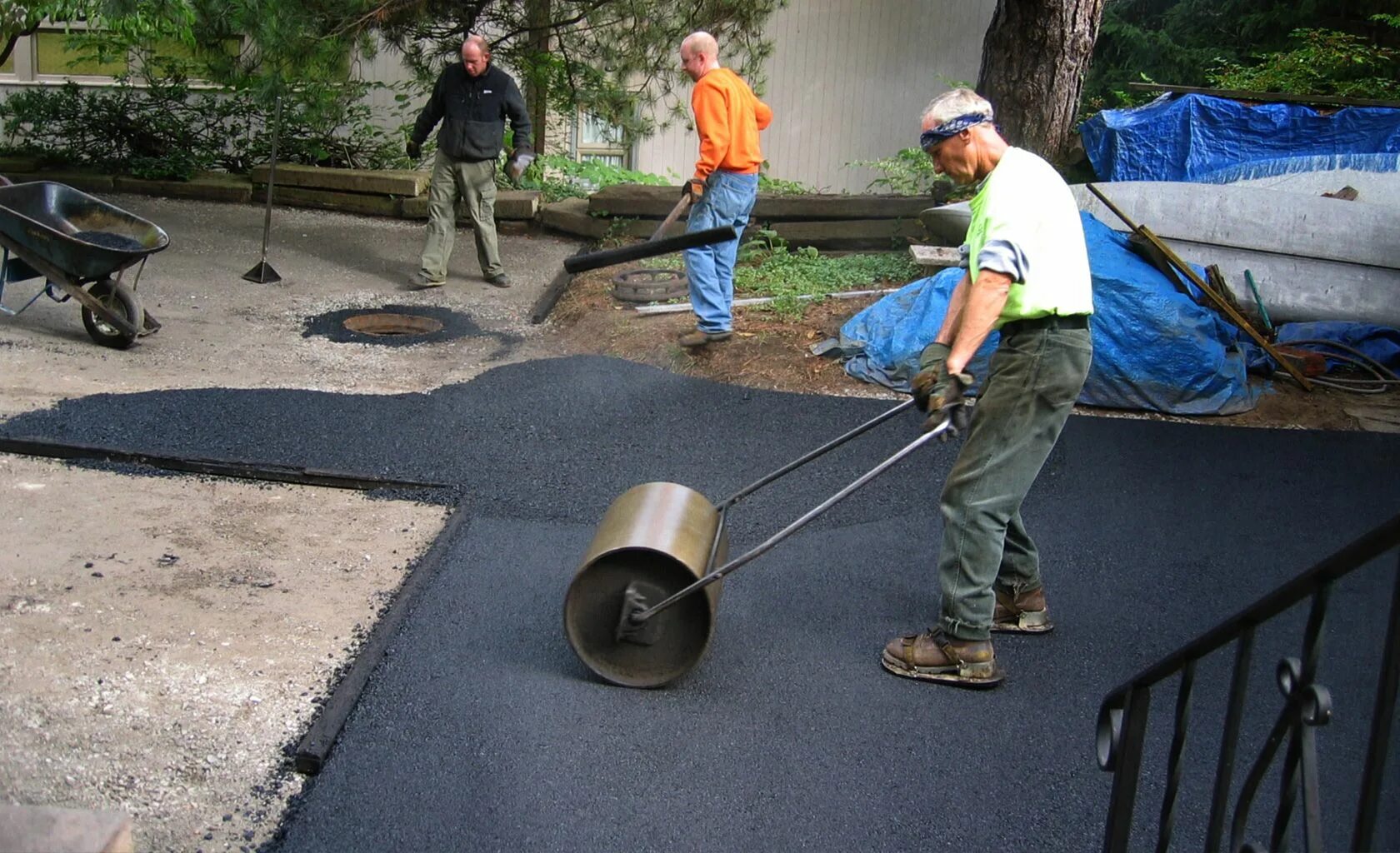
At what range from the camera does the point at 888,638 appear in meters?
4.18

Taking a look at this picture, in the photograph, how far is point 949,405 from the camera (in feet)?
11.4

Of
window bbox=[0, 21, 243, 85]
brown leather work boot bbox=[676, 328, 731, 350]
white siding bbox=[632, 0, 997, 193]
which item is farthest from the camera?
white siding bbox=[632, 0, 997, 193]

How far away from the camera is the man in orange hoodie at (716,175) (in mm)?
7074

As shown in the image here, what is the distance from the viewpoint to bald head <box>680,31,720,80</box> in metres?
7.15

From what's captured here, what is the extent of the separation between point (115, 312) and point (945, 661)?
5.58m

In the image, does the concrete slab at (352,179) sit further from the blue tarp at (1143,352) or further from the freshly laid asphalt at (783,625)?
the blue tarp at (1143,352)

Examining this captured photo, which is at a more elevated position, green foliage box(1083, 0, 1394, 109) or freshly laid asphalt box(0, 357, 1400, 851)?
green foliage box(1083, 0, 1394, 109)

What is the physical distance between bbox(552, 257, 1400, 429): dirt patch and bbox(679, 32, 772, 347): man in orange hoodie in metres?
0.23

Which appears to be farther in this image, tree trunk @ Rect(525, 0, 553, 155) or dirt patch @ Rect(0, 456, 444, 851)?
tree trunk @ Rect(525, 0, 553, 155)

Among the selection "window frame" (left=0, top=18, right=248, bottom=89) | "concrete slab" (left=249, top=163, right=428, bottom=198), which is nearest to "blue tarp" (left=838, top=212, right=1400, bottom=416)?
"concrete slab" (left=249, top=163, right=428, bottom=198)

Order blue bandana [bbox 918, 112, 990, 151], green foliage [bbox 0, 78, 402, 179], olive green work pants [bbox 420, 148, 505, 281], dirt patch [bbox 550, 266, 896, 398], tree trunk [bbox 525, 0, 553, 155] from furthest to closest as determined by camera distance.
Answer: green foliage [bbox 0, 78, 402, 179] < tree trunk [bbox 525, 0, 553, 155] < olive green work pants [bbox 420, 148, 505, 281] < dirt patch [bbox 550, 266, 896, 398] < blue bandana [bbox 918, 112, 990, 151]

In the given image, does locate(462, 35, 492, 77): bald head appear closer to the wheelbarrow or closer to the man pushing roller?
the wheelbarrow

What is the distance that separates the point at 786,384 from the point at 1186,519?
94.4 inches

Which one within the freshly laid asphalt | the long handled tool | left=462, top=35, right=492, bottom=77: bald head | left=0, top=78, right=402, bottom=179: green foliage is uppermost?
left=462, top=35, right=492, bottom=77: bald head
